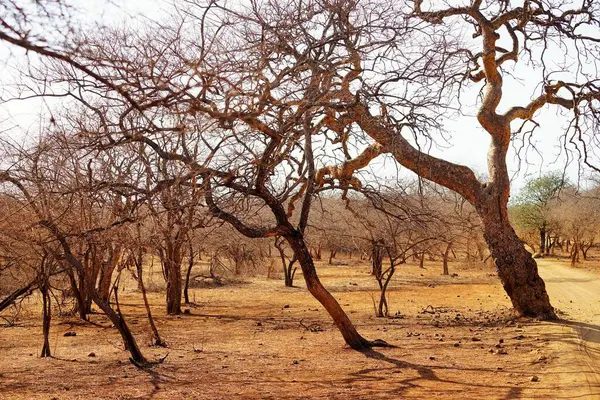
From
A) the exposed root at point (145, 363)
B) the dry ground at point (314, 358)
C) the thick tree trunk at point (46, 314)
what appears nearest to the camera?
the dry ground at point (314, 358)

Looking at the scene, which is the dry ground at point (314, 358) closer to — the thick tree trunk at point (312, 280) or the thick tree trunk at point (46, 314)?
the thick tree trunk at point (46, 314)

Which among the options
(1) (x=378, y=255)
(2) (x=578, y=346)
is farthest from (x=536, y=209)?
(2) (x=578, y=346)

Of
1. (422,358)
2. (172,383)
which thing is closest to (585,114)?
(422,358)

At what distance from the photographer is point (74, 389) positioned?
8523 millimetres

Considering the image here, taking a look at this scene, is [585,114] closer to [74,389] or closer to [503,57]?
[503,57]

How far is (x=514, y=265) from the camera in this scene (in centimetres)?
1291

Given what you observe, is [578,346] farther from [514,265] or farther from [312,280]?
[312,280]

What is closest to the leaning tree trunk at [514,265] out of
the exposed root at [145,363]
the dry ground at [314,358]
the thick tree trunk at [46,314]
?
the dry ground at [314,358]

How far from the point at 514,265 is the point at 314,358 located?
4845 mm

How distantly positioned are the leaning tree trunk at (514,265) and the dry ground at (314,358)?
0.56 m

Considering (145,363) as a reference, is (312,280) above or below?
above

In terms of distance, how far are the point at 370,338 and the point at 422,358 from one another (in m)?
2.80

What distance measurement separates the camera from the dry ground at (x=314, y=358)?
799 centimetres

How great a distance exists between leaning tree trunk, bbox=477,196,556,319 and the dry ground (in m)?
0.56
